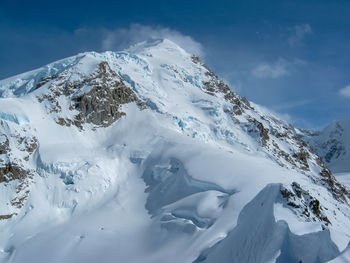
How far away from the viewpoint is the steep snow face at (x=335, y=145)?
434ft

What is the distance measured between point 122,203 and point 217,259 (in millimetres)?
20032

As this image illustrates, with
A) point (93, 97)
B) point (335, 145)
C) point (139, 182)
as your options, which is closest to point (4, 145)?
point (139, 182)

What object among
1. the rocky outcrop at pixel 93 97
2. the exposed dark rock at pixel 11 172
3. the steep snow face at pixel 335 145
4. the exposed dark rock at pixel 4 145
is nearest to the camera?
the exposed dark rock at pixel 11 172

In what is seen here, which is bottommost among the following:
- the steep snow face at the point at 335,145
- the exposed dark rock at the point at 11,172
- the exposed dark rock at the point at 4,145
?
the exposed dark rock at the point at 11,172

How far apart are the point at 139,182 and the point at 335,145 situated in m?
127

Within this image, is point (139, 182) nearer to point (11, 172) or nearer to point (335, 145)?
point (11, 172)

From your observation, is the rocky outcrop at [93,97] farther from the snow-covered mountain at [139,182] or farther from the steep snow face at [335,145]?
the steep snow face at [335,145]

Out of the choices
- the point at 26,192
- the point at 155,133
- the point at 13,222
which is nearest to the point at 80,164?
the point at 26,192

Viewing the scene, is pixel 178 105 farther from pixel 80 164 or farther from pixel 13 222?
pixel 13 222

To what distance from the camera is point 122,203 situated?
39.2 m

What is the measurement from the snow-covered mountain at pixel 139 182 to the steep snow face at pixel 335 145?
223ft

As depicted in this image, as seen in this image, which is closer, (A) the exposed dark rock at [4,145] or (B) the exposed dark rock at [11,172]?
(B) the exposed dark rock at [11,172]

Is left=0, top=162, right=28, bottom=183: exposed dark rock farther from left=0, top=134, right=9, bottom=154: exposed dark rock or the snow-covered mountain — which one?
left=0, top=134, right=9, bottom=154: exposed dark rock

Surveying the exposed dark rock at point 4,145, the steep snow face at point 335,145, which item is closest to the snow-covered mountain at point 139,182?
the exposed dark rock at point 4,145
